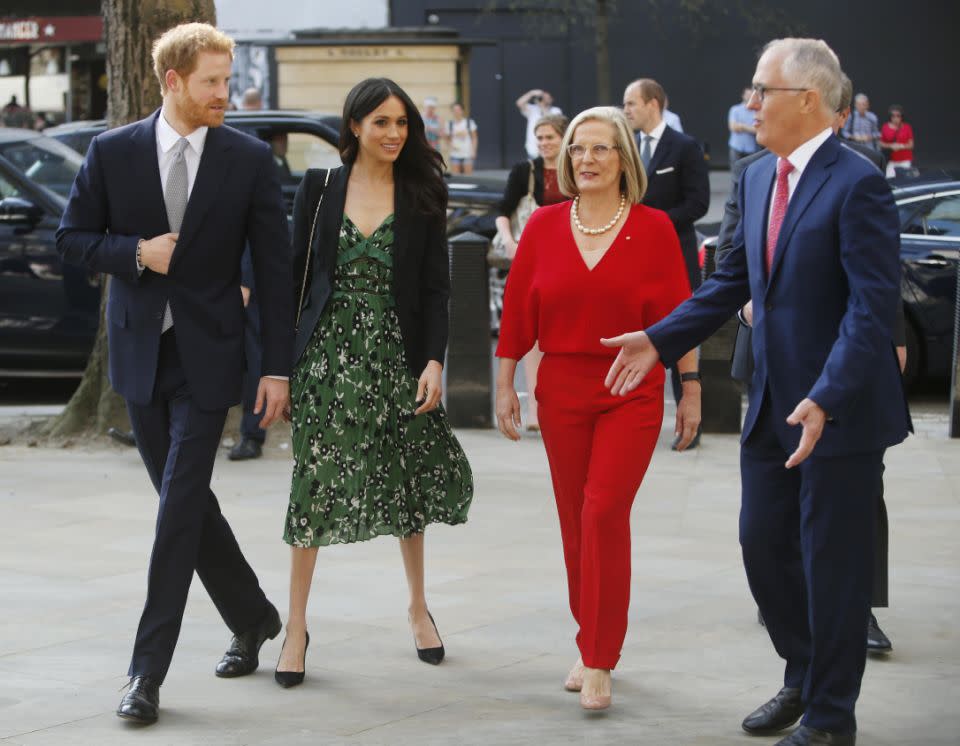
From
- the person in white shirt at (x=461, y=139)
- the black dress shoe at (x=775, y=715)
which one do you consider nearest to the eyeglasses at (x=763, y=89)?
the black dress shoe at (x=775, y=715)

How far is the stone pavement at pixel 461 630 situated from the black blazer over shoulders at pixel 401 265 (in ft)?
3.48

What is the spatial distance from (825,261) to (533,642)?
1.96 m

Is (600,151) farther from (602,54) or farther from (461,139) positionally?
(602,54)

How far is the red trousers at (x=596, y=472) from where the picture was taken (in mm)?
5113

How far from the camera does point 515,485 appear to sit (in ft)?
28.8

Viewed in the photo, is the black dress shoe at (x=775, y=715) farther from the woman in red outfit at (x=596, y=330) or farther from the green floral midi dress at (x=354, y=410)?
the green floral midi dress at (x=354, y=410)

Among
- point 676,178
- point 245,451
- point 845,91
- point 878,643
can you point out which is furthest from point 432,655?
point 676,178

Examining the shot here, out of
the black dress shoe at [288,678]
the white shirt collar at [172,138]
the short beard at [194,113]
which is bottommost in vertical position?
the black dress shoe at [288,678]

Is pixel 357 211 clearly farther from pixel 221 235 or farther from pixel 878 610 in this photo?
pixel 878 610

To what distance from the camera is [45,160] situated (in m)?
12.0

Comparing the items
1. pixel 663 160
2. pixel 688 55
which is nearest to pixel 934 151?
pixel 688 55

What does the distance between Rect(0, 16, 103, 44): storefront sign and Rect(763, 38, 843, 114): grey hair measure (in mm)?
32921

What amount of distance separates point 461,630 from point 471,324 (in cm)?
462

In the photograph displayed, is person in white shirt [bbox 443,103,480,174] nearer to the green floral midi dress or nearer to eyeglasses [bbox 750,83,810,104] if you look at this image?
the green floral midi dress
